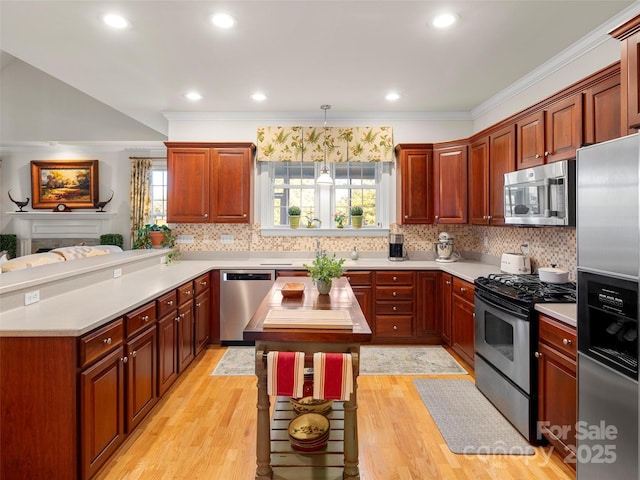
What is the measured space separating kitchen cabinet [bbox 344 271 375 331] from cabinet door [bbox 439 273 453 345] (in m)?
0.80

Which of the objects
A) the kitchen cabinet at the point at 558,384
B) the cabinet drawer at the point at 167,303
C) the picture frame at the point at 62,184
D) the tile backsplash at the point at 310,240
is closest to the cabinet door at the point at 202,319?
the cabinet drawer at the point at 167,303

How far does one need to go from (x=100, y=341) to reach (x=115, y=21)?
2.19 metres

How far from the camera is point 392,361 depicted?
12.2 ft

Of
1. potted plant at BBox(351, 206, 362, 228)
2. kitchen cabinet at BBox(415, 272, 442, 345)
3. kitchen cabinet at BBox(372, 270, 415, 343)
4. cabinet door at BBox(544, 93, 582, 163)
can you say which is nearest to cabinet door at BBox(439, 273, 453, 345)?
kitchen cabinet at BBox(415, 272, 442, 345)

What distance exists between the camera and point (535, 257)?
136 inches

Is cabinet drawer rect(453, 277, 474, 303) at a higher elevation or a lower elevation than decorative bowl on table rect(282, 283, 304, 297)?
lower

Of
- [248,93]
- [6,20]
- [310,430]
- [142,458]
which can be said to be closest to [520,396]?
[310,430]

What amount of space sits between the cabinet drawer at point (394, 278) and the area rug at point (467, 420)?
1.17m

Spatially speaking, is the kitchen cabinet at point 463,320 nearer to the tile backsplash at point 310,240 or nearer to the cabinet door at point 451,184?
the cabinet door at point 451,184

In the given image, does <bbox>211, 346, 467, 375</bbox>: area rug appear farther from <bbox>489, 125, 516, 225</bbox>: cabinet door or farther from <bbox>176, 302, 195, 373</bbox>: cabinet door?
<bbox>489, 125, 516, 225</bbox>: cabinet door

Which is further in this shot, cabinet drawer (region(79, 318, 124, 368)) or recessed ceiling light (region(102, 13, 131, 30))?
recessed ceiling light (region(102, 13, 131, 30))

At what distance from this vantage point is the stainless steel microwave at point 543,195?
2.51 meters

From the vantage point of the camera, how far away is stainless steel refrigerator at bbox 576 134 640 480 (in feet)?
4.95

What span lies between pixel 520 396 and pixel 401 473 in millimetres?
984
